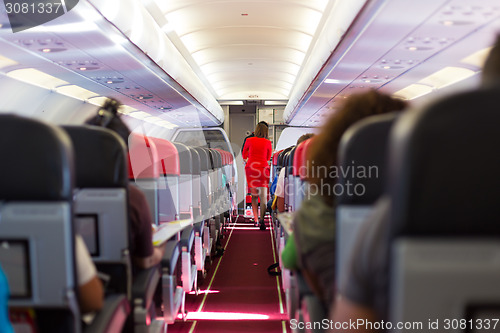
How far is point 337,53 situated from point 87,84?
14.1ft

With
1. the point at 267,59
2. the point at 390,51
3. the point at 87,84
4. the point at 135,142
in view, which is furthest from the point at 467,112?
the point at 267,59

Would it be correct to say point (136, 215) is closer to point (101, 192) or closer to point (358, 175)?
point (101, 192)

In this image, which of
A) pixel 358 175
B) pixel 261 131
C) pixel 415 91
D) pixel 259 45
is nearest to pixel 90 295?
pixel 358 175

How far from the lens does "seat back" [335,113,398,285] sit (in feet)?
5.13

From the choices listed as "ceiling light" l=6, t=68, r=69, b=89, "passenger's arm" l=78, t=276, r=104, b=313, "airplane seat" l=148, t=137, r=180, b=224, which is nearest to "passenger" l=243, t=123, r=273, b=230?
"ceiling light" l=6, t=68, r=69, b=89

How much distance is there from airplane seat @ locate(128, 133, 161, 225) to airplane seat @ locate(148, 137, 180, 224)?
0.59m

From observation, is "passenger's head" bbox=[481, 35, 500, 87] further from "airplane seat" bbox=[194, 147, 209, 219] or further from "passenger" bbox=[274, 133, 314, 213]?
"passenger" bbox=[274, 133, 314, 213]

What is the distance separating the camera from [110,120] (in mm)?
2516

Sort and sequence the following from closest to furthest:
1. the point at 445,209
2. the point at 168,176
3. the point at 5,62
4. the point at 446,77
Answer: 1. the point at 445,209
2. the point at 168,176
3. the point at 5,62
4. the point at 446,77

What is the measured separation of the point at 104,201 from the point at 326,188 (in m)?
1.01

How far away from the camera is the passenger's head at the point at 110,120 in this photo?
98.3 inches

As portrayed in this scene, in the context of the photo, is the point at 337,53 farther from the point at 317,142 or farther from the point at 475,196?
the point at 475,196

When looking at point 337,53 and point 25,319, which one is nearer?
point 25,319

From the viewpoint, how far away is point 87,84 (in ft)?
25.3
